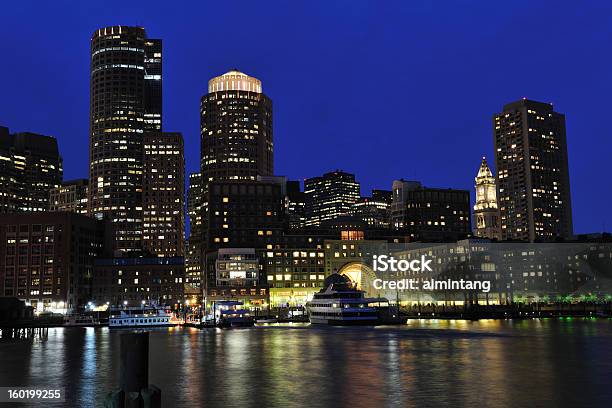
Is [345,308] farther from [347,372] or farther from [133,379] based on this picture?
[133,379]

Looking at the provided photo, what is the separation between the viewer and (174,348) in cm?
10488

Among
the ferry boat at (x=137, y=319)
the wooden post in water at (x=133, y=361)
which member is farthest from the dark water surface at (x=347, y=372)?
the ferry boat at (x=137, y=319)

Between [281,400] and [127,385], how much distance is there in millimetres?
31426

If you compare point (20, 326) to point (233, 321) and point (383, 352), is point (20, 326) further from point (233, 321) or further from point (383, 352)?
point (383, 352)

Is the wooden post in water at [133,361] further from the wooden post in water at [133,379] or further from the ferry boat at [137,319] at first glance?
the ferry boat at [137,319]

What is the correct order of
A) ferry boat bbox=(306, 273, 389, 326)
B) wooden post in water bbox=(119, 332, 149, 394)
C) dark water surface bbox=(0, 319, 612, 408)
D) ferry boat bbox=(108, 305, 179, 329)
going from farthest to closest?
ferry boat bbox=(108, 305, 179, 329), ferry boat bbox=(306, 273, 389, 326), dark water surface bbox=(0, 319, 612, 408), wooden post in water bbox=(119, 332, 149, 394)

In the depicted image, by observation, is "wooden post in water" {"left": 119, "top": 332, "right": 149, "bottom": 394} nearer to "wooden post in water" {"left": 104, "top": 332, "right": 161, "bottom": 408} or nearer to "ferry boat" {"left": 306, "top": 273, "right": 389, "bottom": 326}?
"wooden post in water" {"left": 104, "top": 332, "right": 161, "bottom": 408}

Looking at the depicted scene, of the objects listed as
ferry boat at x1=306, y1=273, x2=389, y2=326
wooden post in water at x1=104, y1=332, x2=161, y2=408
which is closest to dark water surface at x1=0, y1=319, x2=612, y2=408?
wooden post in water at x1=104, y1=332, x2=161, y2=408

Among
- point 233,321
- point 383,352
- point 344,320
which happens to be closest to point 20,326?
point 233,321

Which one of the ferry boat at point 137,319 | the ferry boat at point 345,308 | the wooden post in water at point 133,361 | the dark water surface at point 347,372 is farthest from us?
the ferry boat at point 137,319

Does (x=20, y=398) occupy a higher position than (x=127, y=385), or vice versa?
(x=127, y=385)

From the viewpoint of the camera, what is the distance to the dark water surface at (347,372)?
171 feet

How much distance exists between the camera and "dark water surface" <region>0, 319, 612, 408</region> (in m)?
52.2

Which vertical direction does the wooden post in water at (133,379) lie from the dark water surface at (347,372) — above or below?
above
